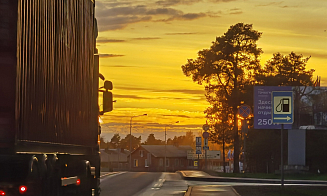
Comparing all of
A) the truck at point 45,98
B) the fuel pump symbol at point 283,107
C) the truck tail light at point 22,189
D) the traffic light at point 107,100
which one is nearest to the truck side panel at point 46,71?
the truck at point 45,98

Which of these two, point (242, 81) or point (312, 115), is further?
point (242, 81)

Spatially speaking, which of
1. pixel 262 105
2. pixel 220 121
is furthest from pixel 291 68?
pixel 262 105

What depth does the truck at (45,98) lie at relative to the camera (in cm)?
730

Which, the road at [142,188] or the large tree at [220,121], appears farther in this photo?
the large tree at [220,121]

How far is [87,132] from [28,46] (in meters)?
5.44

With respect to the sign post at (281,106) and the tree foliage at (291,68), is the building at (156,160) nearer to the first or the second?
the tree foliage at (291,68)

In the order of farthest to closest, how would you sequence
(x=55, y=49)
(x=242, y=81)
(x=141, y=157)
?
(x=141, y=157) → (x=242, y=81) → (x=55, y=49)

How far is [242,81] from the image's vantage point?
195 ft

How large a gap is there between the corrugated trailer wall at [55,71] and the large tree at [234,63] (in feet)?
150

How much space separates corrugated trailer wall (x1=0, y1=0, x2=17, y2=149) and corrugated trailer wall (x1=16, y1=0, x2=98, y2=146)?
109mm

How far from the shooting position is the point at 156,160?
153 meters

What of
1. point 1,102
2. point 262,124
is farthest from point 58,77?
point 262,124

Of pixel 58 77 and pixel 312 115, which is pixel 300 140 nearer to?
pixel 312 115

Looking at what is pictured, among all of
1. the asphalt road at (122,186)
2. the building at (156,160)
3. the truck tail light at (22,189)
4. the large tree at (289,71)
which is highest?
the large tree at (289,71)
